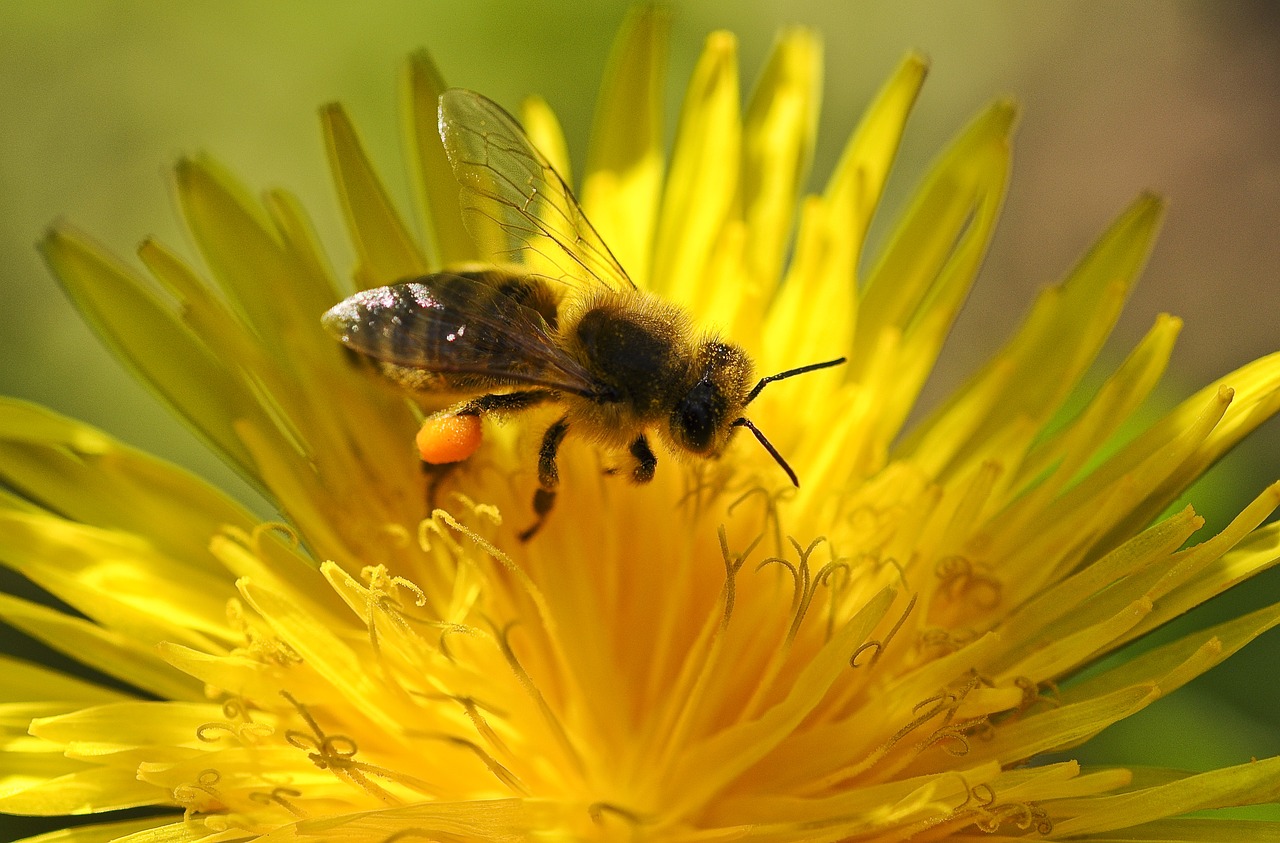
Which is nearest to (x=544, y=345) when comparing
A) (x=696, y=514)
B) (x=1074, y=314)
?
(x=696, y=514)

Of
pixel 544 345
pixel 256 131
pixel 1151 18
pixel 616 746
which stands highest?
pixel 1151 18

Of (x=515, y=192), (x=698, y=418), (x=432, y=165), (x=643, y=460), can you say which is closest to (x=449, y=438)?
(x=643, y=460)

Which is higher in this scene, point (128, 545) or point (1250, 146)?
point (1250, 146)

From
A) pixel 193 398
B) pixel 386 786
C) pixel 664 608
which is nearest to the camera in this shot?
pixel 386 786

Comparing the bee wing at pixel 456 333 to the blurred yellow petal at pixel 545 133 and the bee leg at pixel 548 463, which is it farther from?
the blurred yellow petal at pixel 545 133

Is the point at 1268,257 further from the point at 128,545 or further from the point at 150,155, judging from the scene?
the point at 128,545

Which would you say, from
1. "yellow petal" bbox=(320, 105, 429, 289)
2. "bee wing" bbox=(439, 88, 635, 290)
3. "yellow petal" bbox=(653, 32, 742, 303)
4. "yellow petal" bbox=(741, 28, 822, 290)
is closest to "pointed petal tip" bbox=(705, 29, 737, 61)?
"yellow petal" bbox=(653, 32, 742, 303)

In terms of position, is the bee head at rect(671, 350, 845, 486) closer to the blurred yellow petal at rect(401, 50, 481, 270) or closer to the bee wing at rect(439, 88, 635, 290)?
the bee wing at rect(439, 88, 635, 290)
